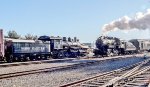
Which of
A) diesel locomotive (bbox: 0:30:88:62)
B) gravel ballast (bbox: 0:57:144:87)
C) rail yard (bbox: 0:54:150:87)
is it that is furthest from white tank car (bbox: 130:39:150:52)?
gravel ballast (bbox: 0:57:144:87)

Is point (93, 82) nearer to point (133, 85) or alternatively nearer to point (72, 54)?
point (133, 85)

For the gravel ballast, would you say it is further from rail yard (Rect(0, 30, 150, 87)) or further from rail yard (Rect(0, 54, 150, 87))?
rail yard (Rect(0, 30, 150, 87))

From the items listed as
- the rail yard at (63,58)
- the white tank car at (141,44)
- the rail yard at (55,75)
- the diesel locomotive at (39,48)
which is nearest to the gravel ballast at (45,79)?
the rail yard at (55,75)

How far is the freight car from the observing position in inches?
1887

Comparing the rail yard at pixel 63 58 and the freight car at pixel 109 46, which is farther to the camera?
the freight car at pixel 109 46

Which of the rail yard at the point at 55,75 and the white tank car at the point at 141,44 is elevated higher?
the white tank car at the point at 141,44

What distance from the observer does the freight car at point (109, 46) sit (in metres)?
47.9

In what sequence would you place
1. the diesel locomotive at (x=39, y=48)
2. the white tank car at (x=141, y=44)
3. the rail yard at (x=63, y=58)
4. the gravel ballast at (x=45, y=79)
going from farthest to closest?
the white tank car at (x=141, y=44) → the diesel locomotive at (x=39, y=48) → the rail yard at (x=63, y=58) → the gravel ballast at (x=45, y=79)

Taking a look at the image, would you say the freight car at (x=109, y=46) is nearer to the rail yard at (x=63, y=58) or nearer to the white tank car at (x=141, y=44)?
the rail yard at (x=63, y=58)

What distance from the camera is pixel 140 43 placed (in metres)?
65.8

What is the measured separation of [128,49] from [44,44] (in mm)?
20668

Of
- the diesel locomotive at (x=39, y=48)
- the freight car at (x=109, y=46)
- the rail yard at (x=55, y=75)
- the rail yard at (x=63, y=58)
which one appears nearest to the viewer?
the rail yard at (x=55, y=75)

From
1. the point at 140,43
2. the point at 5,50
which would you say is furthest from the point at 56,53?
the point at 140,43

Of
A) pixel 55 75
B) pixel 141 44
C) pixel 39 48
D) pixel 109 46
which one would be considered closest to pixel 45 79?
pixel 55 75
